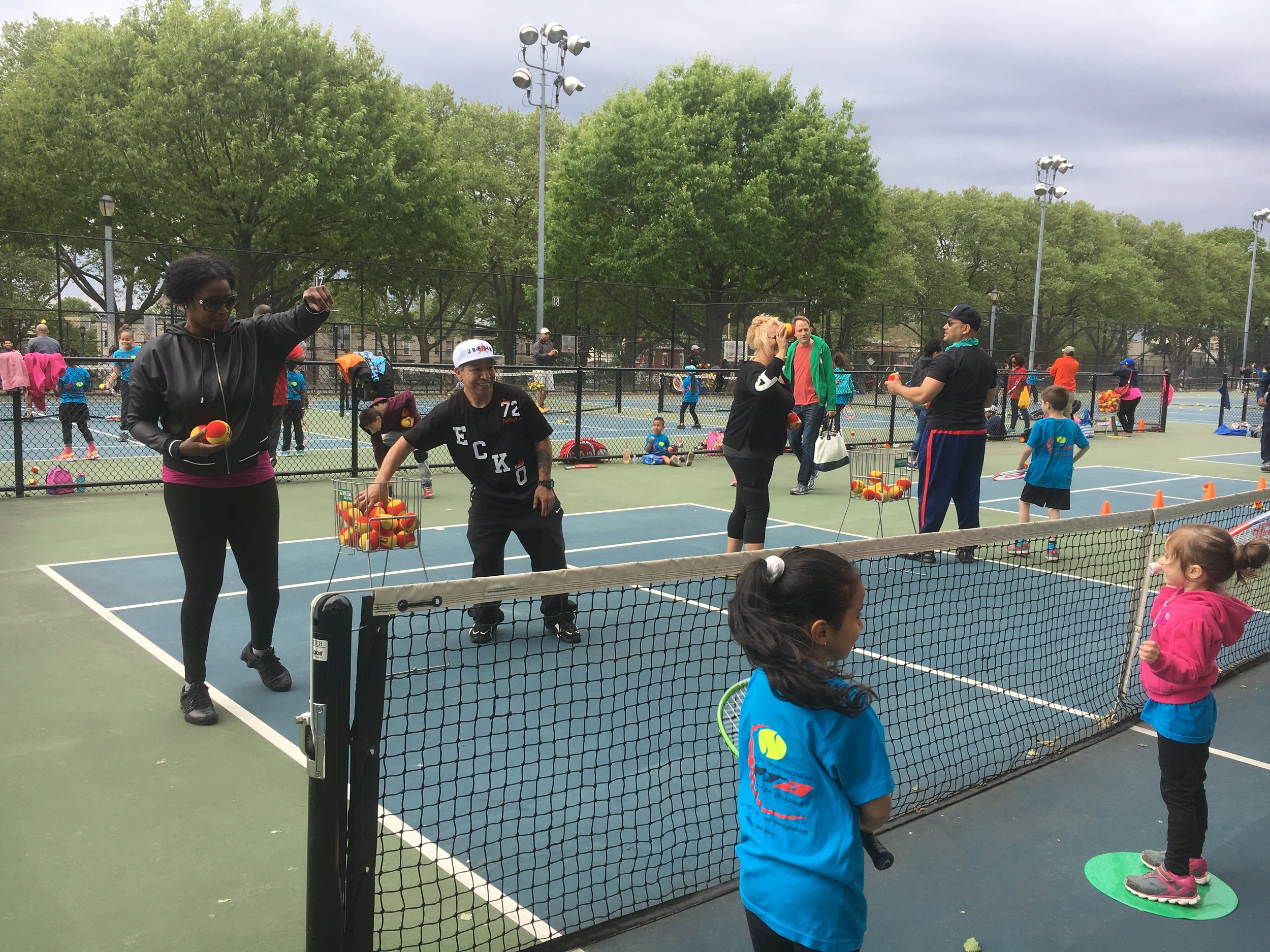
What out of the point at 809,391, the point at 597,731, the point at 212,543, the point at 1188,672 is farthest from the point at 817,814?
the point at 809,391

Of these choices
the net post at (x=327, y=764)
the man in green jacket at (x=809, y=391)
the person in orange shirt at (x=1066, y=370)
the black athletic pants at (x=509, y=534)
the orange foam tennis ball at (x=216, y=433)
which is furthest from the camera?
the person in orange shirt at (x=1066, y=370)

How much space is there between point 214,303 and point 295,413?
34.2ft

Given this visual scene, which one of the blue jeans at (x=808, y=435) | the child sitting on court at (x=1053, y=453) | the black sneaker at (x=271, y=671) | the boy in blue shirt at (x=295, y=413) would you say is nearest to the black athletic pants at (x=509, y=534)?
the black sneaker at (x=271, y=671)

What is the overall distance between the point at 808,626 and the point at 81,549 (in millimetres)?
7586

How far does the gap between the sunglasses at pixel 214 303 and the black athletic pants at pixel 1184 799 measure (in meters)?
3.78

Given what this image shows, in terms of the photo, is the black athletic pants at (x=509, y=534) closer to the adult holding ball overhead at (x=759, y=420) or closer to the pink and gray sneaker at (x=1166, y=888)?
the adult holding ball overhead at (x=759, y=420)

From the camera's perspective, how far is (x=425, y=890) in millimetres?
3012

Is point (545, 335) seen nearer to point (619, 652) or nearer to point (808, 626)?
point (619, 652)

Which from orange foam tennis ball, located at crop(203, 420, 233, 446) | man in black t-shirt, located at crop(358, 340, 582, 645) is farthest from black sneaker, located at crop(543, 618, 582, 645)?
orange foam tennis ball, located at crop(203, 420, 233, 446)

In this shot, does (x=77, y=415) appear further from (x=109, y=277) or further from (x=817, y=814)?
Result: (x=817, y=814)

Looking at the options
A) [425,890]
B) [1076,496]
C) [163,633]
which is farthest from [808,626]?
[1076,496]

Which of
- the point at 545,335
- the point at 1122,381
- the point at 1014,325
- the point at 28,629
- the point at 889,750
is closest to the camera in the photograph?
the point at 889,750

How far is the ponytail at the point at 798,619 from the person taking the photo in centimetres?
181

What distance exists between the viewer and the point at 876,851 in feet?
6.23
